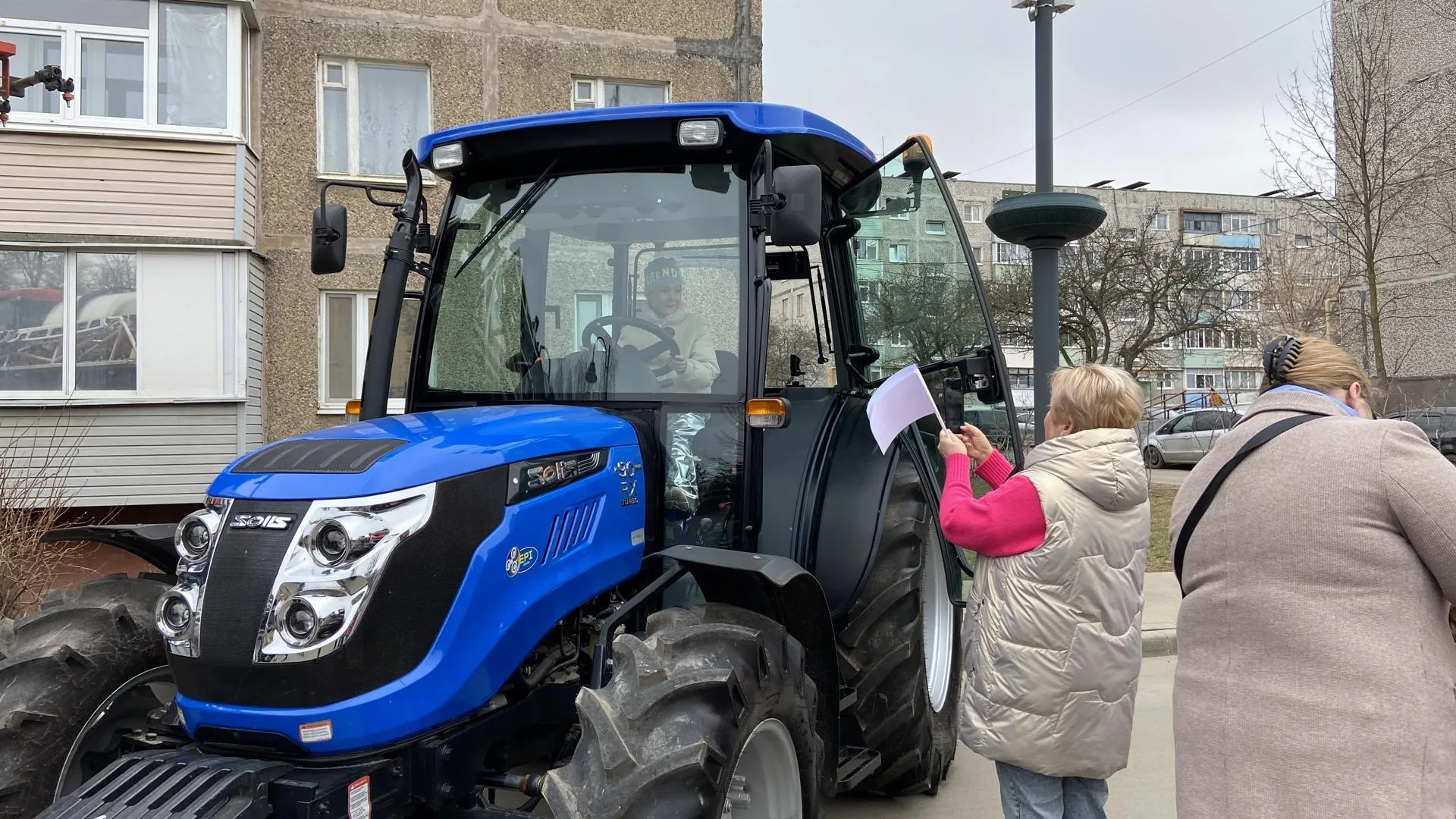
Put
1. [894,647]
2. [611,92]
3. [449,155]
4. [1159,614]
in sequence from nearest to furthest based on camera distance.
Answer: [449,155] → [894,647] → [1159,614] → [611,92]

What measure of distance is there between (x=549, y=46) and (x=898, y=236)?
29.7ft

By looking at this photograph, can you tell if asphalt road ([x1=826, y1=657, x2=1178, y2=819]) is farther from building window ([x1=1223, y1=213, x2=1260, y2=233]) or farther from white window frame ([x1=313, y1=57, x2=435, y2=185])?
building window ([x1=1223, y1=213, x2=1260, y2=233])

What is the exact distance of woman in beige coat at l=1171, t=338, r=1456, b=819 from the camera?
6.49ft

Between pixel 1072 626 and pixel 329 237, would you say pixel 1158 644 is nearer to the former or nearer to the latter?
pixel 1072 626

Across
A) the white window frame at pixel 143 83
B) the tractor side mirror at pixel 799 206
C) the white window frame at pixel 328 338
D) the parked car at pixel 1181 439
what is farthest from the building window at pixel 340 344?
the parked car at pixel 1181 439

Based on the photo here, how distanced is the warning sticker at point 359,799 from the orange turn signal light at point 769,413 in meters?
1.52

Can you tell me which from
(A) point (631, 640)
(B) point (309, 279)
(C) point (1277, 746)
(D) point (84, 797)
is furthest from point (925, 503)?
(B) point (309, 279)

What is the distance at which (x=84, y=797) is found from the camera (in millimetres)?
2410

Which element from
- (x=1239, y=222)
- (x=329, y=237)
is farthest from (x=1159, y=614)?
(x=1239, y=222)

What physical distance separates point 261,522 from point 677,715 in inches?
43.7

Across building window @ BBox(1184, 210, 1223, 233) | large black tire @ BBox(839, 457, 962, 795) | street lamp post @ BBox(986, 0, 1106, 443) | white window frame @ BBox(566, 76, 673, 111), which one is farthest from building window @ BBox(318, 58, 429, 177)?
building window @ BBox(1184, 210, 1223, 233)

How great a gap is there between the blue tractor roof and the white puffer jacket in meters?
1.41

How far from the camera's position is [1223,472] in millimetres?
2283

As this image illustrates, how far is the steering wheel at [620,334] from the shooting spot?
350 centimetres
